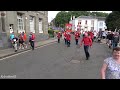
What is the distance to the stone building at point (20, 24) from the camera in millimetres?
21062

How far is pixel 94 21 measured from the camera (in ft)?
321

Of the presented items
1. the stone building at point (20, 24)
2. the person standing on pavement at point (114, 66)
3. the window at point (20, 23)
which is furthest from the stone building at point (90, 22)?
the person standing on pavement at point (114, 66)

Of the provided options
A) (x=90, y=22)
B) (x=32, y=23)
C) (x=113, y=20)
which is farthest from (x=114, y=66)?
(x=90, y=22)

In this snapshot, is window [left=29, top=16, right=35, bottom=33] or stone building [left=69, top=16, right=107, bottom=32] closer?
window [left=29, top=16, right=35, bottom=33]

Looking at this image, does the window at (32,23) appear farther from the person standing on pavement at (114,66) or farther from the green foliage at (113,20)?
the green foliage at (113,20)

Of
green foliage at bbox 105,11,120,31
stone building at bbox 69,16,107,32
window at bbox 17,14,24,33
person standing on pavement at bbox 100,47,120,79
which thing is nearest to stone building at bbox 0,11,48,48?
window at bbox 17,14,24,33

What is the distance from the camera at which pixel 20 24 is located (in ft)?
84.9

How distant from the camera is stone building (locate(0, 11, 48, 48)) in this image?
21.1 metres

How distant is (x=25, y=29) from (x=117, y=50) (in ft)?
75.5

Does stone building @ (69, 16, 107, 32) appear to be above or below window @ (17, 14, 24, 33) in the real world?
above

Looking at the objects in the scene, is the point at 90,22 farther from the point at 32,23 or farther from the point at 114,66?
the point at 114,66

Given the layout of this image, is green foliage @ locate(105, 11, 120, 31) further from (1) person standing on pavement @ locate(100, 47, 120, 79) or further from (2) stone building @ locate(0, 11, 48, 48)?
(1) person standing on pavement @ locate(100, 47, 120, 79)
